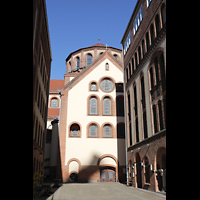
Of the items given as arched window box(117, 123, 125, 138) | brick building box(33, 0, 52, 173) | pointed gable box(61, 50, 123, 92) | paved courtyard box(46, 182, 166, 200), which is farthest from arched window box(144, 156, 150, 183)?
pointed gable box(61, 50, 123, 92)

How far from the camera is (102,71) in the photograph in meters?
33.7

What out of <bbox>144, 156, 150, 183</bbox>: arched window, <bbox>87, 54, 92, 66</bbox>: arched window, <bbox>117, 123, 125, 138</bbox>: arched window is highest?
<bbox>87, 54, 92, 66</bbox>: arched window

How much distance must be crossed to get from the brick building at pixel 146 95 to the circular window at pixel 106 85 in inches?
213

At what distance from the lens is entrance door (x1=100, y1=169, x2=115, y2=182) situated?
29.5m

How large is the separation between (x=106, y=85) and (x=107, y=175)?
12.3 metres

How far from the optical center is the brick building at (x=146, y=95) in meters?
17.3

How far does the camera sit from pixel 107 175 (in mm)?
29609

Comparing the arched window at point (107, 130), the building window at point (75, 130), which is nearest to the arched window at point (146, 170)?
the arched window at point (107, 130)

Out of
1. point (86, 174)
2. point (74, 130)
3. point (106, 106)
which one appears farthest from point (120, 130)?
point (86, 174)

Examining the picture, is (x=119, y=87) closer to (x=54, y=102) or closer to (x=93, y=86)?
(x=93, y=86)

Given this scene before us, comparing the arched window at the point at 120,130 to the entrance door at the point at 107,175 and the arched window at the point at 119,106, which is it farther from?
the entrance door at the point at 107,175

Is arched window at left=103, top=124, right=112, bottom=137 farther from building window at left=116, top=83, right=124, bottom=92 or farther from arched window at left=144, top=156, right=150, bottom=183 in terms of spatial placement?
arched window at left=144, top=156, right=150, bottom=183
